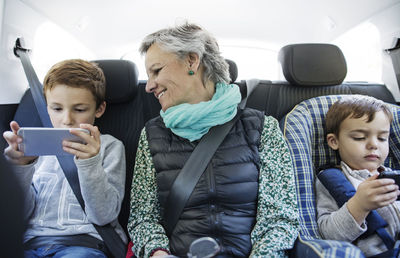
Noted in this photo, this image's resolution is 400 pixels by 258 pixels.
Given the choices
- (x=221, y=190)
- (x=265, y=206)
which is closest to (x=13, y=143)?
(x=221, y=190)

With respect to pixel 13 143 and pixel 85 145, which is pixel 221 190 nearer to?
pixel 85 145

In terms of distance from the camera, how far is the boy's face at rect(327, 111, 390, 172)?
4.69 ft

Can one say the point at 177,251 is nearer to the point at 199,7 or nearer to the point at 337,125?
the point at 337,125

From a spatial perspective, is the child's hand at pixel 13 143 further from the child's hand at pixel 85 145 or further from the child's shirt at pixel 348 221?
the child's shirt at pixel 348 221

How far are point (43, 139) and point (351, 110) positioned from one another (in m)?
1.46

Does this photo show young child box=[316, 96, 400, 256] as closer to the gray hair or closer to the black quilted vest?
the black quilted vest

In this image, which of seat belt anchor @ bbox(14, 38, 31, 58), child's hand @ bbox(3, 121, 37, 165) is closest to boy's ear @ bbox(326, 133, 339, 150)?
child's hand @ bbox(3, 121, 37, 165)

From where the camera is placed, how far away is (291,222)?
123 centimetres

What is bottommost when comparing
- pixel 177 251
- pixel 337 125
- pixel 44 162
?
pixel 177 251

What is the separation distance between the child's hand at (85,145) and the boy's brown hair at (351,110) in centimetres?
122

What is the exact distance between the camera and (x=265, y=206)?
4.19ft

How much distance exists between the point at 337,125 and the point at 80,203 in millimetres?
1363

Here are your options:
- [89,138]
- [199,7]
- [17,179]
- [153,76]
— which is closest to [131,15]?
[199,7]

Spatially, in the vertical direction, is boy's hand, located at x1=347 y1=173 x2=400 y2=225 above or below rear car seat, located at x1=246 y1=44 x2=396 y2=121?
below
